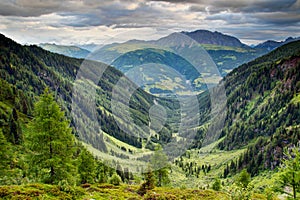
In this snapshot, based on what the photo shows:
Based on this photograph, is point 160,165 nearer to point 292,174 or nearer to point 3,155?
point 3,155

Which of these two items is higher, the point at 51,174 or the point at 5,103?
the point at 51,174

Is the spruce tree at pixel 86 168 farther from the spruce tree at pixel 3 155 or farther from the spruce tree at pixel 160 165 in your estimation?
the spruce tree at pixel 160 165

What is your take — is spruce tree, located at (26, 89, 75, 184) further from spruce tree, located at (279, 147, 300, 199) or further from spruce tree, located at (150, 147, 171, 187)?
spruce tree, located at (150, 147, 171, 187)

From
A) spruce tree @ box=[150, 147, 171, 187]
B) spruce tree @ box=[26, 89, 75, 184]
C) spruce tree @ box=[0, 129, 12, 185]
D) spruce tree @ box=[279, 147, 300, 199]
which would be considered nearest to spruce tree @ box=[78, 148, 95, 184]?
spruce tree @ box=[0, 129, 12, 185]

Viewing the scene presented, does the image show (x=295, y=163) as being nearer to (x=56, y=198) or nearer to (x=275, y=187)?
(x=275, y=187)

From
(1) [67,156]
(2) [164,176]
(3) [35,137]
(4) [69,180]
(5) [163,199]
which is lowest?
(2) [164,176]

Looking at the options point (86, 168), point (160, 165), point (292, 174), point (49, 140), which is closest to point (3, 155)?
point (86, 168)

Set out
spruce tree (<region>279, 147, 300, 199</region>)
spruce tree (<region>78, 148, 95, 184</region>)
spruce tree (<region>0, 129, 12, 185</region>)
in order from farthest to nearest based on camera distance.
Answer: spruce tree (<region>78, 148, 95, 184</region>) < spruce tree (<region>0, 129, 12, 185</region>) < spruce tree (<region>279, 147, 300, 199</region>)

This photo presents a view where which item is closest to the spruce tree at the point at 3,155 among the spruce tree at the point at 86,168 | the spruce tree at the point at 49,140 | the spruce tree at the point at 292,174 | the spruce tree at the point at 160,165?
the spruce tree at the point at 86,168

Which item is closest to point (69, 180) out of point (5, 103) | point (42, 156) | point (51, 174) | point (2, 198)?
point (51, 174)
